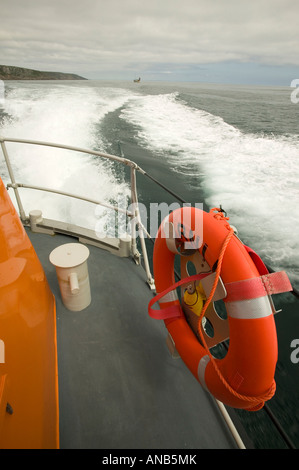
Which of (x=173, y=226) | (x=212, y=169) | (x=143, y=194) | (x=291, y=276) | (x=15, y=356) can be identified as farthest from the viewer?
(x=212, y=169)

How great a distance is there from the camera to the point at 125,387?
1.19 meters

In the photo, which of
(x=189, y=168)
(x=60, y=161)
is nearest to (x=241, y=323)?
(x=60, y=161)

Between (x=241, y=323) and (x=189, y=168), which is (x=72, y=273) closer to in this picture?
(x=241, y=323)

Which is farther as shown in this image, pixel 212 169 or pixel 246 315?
pixel 212 169

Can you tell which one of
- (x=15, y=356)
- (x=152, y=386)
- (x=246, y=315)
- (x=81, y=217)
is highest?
(x=246, y=315)

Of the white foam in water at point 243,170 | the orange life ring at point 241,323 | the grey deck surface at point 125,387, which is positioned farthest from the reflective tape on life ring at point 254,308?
the white foam in water at point 243,170

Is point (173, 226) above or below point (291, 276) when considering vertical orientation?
above

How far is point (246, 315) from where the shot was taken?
83 centimetres

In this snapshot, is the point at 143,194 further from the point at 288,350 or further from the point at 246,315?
the point at 246,315

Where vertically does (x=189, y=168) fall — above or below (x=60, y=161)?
below

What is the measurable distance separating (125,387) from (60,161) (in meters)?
5.22

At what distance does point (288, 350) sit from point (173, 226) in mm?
2010
